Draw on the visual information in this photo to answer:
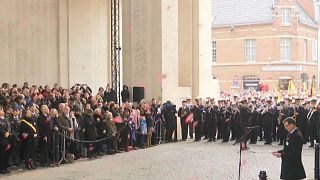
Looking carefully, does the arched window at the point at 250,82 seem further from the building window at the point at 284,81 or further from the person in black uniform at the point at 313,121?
the person in black uniform at the point at 313,121

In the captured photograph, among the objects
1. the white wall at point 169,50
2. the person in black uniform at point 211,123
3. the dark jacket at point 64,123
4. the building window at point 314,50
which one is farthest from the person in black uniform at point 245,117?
the building window at point 314,50

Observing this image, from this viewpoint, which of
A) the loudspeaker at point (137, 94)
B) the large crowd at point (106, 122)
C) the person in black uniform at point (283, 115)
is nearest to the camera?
the large crowd at point (106, 122)

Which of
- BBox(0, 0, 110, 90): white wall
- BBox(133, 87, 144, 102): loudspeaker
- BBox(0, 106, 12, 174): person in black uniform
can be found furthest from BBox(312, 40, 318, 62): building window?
BBox(0, 106, 12, 174): person in black uniform

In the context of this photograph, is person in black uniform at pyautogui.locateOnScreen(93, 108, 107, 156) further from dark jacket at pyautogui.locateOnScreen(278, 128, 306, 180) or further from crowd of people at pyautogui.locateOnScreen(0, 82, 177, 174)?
dark jacket at pyautogui.locateOnScreen(278, 128, 306, 180)

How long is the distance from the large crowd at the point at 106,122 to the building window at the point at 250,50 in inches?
1476

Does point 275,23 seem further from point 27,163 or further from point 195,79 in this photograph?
point 27,163

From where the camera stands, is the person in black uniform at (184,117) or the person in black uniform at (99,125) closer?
the person in black uniform at (99,125)

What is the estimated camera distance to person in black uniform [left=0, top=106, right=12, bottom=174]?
14711 mm

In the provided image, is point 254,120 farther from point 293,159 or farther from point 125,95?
point 293,159

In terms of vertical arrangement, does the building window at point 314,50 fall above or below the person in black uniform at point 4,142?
above

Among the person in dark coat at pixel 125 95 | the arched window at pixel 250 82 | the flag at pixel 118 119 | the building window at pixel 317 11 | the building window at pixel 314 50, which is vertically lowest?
the flag at pixel 118 119

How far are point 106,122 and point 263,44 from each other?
44.7 m

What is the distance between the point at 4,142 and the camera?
1476 cm

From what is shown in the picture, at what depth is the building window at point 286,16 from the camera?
199 feet
